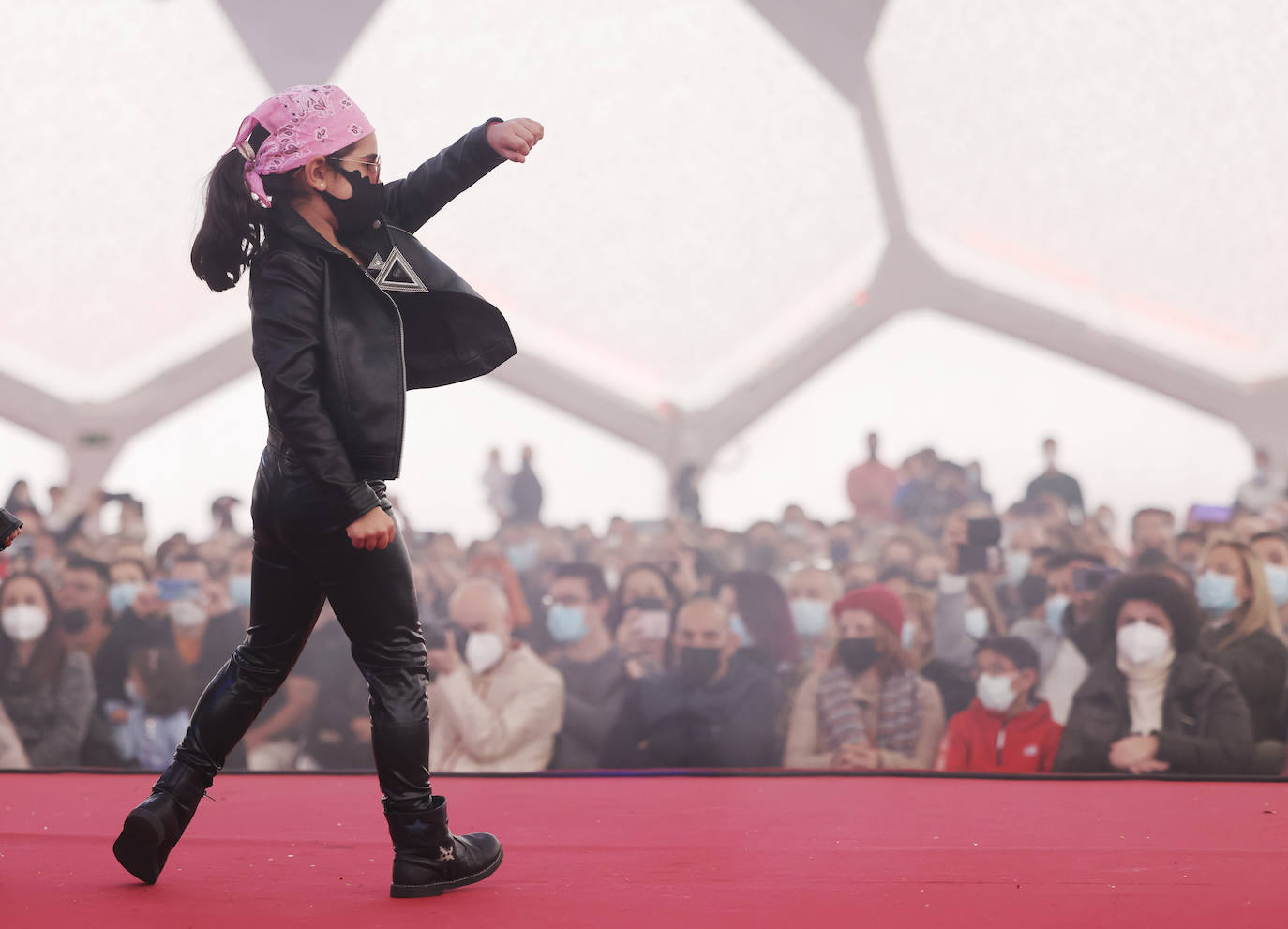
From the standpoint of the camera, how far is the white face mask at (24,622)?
3963 millimetres

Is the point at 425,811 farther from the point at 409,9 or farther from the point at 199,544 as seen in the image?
the point at 409,9

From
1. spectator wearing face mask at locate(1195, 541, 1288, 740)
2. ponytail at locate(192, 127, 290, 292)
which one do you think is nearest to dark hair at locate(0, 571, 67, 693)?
ponytail at locate(192, 127, 290, 292)

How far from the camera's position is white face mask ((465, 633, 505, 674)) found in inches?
141

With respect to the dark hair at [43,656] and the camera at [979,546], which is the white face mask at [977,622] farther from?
the dark hair at [43,656]

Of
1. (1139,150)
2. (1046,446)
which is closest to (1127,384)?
(1139,150)

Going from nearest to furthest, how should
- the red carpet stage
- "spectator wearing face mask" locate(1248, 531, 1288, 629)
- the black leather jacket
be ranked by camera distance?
the red carpet stage, the black leather jacket, "spectator wearing face mask" locate(1248, 531, 1288, 629)

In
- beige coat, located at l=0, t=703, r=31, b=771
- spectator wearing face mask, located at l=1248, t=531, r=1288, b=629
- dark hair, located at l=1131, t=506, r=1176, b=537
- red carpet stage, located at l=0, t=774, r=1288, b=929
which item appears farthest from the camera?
dark hair, located at l=1131, t=506, r=1176, b=537

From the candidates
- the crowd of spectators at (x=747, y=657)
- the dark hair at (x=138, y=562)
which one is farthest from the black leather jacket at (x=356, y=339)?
the dark hair at (x=138, y=562)

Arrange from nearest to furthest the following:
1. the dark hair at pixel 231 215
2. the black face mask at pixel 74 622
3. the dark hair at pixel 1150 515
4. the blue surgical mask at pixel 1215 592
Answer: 1. the dark hair at pixel 231 215
2. the blue surgical mask at pixel 1215 592
3. the black face mask at pixel 74 622
4. the dark hair at pixel 1150 515

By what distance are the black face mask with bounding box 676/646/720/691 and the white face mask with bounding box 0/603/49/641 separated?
2096 millimetres

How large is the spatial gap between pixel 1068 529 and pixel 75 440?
7620 millimetres

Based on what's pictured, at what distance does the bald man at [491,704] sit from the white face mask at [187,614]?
1.01 meters

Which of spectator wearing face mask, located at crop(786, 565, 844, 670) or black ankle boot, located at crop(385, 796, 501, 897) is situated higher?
spectator wearing face mask, located at crop(786, 565, 844, 670)

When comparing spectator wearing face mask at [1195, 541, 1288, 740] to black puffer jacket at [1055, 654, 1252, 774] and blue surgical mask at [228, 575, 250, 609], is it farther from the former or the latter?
blue surgical mask at [228, 575, 250, 609]
